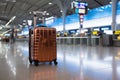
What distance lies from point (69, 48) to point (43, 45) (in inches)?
424

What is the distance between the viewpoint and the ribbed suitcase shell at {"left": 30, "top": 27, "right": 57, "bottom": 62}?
7.75 meters

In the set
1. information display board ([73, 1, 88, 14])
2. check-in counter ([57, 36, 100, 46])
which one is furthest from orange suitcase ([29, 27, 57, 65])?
information display board ([73, 1, 88, 14])

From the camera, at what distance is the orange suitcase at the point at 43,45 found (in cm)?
774

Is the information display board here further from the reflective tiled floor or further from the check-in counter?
the reflective tiled floor

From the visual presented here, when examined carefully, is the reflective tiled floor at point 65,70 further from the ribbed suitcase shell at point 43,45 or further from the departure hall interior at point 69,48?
the ribbed suitcase shell at point 43,45

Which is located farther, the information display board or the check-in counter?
the information display board

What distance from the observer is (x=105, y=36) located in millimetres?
21375

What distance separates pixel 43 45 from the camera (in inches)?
308

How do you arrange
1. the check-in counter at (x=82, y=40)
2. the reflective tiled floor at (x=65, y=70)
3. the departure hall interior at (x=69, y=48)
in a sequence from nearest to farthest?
1. the reflective tiled floor at (x=65, y=70)
2. the departure hall interior at (x=69, y=48)
3. the check-in counter at (x=82, y=40)

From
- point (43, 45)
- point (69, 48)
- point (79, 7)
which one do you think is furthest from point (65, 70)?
point (79, 7)

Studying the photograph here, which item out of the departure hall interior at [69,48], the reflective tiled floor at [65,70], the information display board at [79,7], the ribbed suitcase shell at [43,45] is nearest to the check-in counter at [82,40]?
the departure hall interior at [69,48]

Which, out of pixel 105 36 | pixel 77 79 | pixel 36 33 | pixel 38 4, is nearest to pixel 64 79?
pixel 77 79

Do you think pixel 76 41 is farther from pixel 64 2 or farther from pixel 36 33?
pixel 36 33

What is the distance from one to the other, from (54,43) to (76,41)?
2106 centimetres
